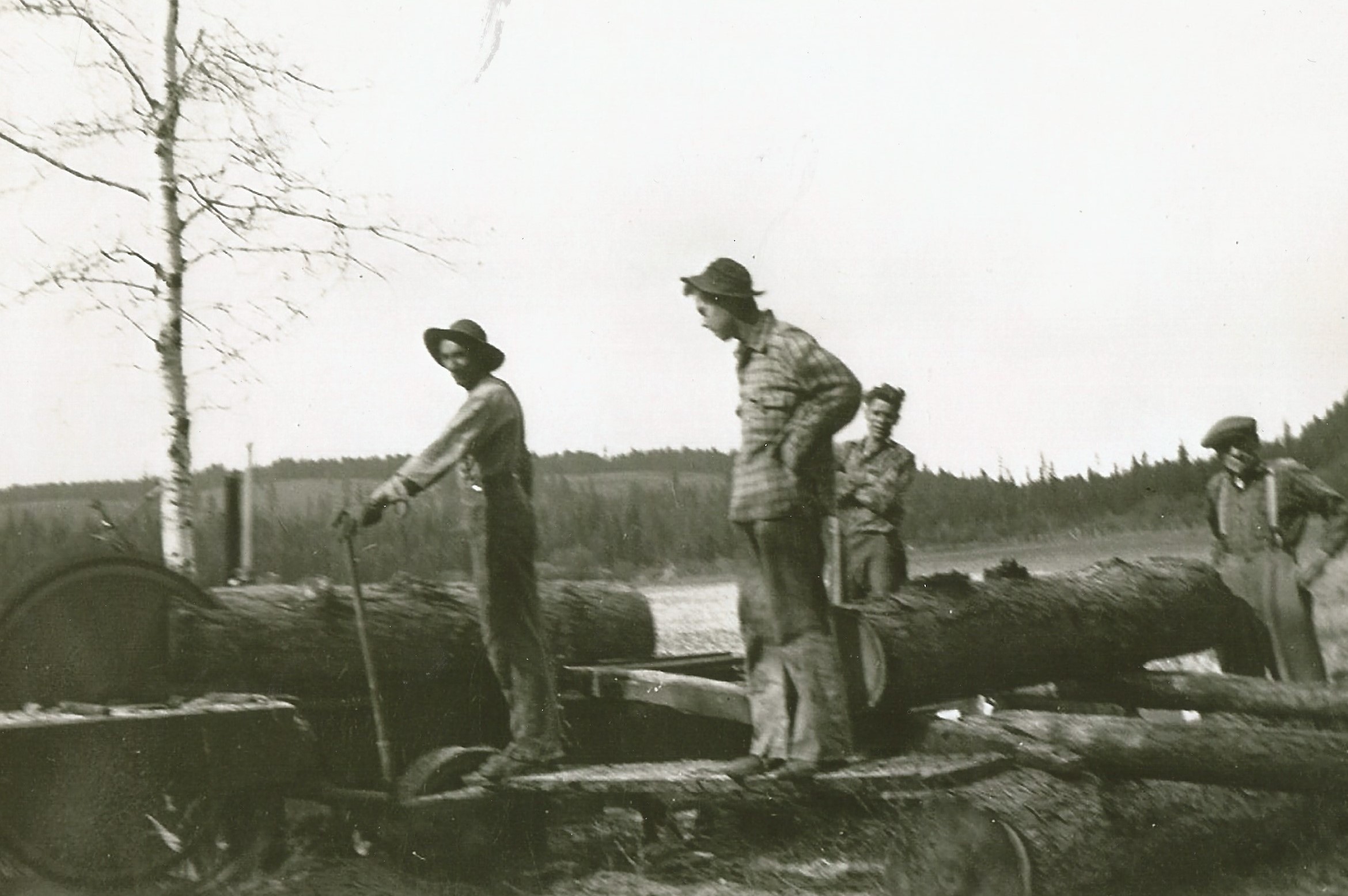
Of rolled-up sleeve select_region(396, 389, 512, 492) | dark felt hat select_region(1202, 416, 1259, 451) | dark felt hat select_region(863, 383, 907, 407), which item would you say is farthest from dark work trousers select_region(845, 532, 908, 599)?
rolled-up sleeve select_region(396, 389, 512, 492)

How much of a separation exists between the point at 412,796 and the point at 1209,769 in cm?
320

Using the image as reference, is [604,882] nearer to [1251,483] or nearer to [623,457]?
[623,457]

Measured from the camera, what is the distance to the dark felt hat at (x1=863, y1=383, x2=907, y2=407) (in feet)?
29.7

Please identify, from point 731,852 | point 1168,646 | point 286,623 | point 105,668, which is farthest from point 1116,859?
point 105,668

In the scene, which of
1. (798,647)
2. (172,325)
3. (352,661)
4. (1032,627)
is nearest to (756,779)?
(798,647)

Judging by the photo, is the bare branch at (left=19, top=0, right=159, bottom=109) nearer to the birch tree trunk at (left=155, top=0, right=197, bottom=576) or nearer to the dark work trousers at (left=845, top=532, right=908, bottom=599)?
the birch tree trunk at (left=155, top=0, right=197, bottom=576)

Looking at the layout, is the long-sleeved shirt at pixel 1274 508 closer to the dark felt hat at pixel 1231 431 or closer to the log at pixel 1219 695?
the dark felt hat at pixel 1231 431

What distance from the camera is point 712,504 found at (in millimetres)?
10617

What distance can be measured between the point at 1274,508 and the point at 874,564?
257 cm

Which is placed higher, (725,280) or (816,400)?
(725,280)

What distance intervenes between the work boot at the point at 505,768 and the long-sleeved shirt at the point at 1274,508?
420cm

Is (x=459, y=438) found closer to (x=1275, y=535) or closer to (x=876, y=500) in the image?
(x=876, y=500)

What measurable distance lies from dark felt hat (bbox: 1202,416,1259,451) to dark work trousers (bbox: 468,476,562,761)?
12.8 feet

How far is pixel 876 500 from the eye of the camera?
890 centimetres
